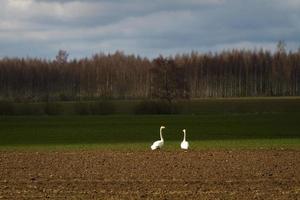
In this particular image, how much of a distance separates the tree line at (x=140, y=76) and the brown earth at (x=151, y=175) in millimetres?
103535

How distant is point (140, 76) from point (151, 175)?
137 metres

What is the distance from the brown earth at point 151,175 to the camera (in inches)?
776

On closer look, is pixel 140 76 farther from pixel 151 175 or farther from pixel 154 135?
pixel 151 175

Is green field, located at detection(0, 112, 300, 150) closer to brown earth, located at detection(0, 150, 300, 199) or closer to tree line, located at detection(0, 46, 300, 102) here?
A: brown earth, located at detection(0, 150, 300, 199)

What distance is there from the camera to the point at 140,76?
162 m

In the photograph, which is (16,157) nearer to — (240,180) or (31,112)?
(240,180)

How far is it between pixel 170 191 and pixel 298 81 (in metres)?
140

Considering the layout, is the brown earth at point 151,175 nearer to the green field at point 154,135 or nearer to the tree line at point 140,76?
the green field at point 154,135

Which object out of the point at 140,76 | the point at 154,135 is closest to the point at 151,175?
the point at 154,135

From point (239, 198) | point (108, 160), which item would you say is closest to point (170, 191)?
point (239, 198)

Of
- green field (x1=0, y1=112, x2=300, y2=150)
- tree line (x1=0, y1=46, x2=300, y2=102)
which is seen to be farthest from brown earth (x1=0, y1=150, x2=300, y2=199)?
tree line (x1=0, y1=46, x2=300, y2=102)

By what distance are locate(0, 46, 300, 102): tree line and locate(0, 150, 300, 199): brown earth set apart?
104 metres

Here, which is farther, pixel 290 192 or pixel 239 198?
pixel 290 192

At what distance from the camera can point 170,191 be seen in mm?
20141
